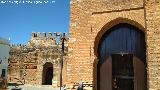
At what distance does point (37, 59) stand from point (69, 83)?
52.1 feet

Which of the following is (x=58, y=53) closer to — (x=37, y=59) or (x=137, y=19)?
(x=37, y=59)

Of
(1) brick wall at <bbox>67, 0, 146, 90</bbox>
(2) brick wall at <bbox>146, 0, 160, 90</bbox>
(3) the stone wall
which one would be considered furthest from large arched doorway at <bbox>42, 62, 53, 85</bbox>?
(2) brick wall at <bbox>146, 0, 160, 90</bbox>

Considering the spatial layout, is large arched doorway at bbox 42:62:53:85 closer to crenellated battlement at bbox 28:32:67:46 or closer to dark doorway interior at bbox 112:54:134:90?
crenellated battlement at bbox 28:32:67:46

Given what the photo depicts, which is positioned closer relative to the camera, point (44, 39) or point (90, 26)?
point (90, 26)

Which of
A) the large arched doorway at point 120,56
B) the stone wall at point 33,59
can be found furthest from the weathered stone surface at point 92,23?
the stone wall at point 33,59

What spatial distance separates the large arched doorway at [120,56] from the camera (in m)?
7.73

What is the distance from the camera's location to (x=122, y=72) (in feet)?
26.1

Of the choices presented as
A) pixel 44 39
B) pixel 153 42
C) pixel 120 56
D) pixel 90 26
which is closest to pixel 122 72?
pixel 120 56

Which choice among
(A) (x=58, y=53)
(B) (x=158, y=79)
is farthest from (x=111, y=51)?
(A) (x=58, y=53)

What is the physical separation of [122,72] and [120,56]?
19.7 inches

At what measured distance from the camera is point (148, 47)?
701cm

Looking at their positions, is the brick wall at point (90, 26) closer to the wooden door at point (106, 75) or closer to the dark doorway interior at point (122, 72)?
the wooden door at point (106, 75)

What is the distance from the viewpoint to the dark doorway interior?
7.83 metres

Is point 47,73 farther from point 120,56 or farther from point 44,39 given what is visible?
point 120,56
